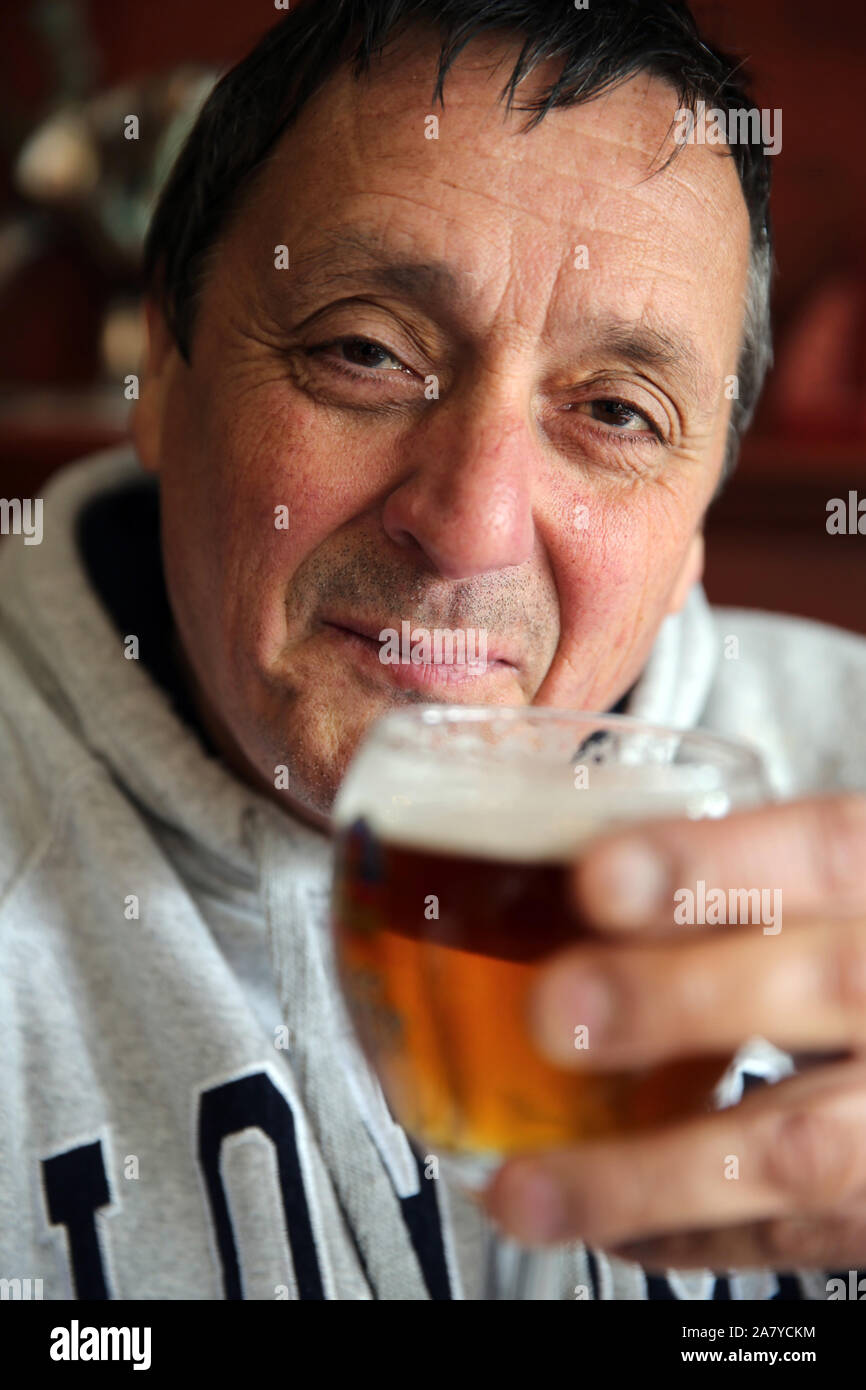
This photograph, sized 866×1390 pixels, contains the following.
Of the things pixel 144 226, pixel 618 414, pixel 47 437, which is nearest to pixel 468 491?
pixel 618 414

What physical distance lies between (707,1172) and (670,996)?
10 cm

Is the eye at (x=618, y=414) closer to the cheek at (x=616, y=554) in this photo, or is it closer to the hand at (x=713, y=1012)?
the cheek at (x=616, y=554)

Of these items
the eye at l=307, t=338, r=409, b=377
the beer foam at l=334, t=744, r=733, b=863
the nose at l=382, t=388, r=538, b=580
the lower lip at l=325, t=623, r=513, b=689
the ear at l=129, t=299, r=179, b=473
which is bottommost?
the beer foam at l=334, t=744, r=733, b=863

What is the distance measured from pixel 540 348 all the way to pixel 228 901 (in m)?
0.58

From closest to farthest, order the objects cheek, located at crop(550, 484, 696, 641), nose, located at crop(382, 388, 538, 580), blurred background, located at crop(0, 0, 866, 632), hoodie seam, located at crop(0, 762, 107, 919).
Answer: nose, located at crop(382, 388, 538, 580) → cheek, located at crop(550, 484, 696, 641) → hoodie seam, located at crop(0, 762, 107, 919) → blurred background, located at crop(0, 0, 866, 632)

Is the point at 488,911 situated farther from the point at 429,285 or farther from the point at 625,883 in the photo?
the point at 429,285

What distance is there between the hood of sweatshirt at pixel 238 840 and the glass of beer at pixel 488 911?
0.50 metres

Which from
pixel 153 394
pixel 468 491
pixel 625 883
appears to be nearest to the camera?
pixel 625 883

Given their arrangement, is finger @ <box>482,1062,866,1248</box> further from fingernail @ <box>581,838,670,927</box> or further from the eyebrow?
the eyebrow

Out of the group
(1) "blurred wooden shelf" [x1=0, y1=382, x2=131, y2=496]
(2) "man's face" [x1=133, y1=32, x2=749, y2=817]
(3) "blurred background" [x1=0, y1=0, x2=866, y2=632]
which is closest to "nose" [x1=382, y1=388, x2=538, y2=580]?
(2) "man's face" [x1=133, y1=32, x2=749, y2=817]

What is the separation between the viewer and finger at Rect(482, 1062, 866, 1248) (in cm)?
50

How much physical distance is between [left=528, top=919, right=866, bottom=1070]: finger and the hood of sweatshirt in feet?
1.82

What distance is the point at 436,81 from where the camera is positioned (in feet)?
3.19
